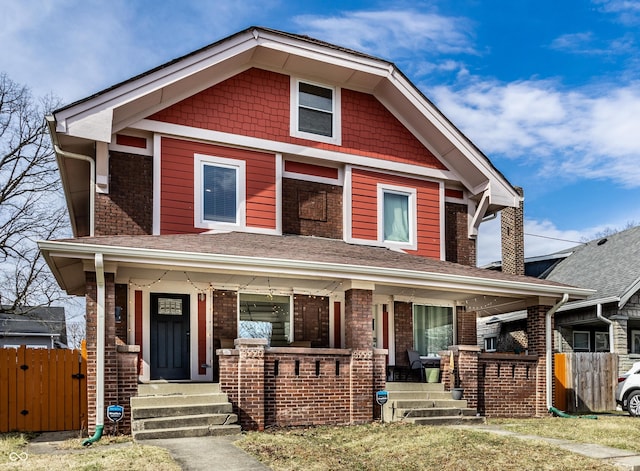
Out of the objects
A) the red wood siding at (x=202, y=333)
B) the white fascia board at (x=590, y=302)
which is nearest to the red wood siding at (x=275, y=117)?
the red wood siding at (x=202, y=333)

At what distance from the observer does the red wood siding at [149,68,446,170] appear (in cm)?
1444

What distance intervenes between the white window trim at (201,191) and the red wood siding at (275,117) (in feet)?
2.27

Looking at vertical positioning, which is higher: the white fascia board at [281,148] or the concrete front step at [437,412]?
the white fascia board at [281,148]

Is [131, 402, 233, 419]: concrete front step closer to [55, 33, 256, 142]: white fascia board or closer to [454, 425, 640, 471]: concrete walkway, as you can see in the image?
[454, 425, 640, 471]: concrete walkway

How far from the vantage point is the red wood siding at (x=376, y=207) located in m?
15.7

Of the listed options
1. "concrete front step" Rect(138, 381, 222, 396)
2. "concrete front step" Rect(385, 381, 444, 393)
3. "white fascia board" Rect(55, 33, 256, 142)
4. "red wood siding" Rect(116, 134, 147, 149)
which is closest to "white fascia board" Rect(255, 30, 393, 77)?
"white fascia board" Rect(55, 33, 256, 142)

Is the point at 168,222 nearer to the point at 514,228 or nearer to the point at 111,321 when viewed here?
the point at 111,321

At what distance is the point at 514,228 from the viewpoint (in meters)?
24.2

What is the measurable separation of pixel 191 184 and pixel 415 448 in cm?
750

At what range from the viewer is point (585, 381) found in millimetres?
17047

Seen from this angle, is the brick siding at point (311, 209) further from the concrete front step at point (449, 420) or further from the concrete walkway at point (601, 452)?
the concrete walkway at point (601, 452)

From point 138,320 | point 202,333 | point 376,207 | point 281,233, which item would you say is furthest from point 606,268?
point 138,320

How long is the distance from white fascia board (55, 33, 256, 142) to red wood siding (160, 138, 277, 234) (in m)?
1.26

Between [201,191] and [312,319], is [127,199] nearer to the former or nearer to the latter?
[201,191]
